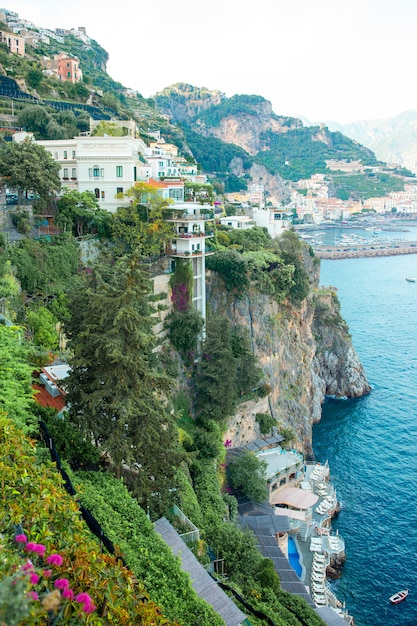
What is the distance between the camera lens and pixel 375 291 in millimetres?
88562

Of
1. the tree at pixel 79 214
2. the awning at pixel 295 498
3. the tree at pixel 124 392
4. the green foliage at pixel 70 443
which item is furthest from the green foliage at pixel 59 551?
the awning at pixel 295 498

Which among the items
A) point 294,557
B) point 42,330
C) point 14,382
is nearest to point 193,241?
point 42,330

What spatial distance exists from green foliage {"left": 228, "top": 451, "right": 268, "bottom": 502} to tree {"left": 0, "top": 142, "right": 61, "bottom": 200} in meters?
18.8

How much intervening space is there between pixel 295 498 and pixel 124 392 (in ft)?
68.3

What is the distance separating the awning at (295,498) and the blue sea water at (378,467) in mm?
2434

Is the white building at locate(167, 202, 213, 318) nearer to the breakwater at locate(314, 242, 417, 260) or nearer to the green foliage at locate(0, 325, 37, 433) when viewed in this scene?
the green foliage at locate(0, 325, 37, 433)

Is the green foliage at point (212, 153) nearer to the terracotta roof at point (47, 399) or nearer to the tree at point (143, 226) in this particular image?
the tree at point (143, 226)

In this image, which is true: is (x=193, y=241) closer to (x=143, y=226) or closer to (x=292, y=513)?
(x=143, y=226)

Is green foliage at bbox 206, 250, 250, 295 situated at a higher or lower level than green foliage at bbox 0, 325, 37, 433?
higher

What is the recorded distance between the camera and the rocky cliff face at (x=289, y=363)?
36812mm

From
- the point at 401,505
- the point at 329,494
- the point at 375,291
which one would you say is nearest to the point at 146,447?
the point at 329,494

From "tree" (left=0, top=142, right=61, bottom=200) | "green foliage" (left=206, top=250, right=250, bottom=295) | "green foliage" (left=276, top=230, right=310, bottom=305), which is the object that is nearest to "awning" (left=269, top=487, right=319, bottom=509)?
"green foliage" (left=206, top=250, right=250, bottom=295)

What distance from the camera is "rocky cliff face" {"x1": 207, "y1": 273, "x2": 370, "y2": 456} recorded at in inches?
1449

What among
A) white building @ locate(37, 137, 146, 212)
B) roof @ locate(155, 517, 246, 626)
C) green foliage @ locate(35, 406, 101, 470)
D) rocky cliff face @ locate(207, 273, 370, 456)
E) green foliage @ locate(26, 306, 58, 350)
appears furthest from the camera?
rocky cliff face @ locate(207, 273, 370, 456)
